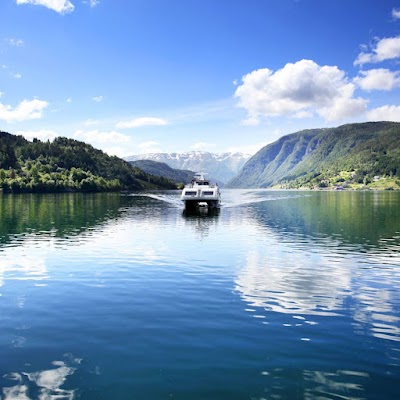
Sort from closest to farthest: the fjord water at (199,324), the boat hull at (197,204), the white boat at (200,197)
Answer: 1. the fjord water at (199,324)
2. the white boat at (200,197)
3. the boat hull at (197,204)

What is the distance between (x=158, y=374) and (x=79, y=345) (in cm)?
537

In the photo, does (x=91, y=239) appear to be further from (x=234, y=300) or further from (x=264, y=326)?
(x=264, y=326)

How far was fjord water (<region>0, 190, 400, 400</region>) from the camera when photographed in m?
16.5

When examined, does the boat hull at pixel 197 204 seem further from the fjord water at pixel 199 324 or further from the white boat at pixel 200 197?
the fjord water at pixel 199 324

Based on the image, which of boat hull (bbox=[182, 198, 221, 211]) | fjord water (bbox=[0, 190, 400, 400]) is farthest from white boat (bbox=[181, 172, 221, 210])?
fjord water (bbox=[0, 190, 400, 400])

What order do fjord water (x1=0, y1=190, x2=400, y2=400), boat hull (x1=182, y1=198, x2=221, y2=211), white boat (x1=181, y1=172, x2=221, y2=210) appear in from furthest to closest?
boat hull (x1=182, y1=198, x2=221, y2=211)
white boat (x1=181, y1=172, x2=221, y2=210)
fjord water (x1=0, y1=190, x2=400, y2=400)

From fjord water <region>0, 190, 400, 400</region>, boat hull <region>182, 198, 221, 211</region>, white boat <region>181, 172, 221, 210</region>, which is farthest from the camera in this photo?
boat hull <region>182, 198, 221, 211</region>

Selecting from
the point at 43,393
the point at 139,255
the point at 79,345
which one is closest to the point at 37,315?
the point at 79,345

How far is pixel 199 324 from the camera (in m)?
23.7

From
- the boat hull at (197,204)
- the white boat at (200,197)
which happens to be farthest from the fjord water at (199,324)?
the boat hull at (197,204)

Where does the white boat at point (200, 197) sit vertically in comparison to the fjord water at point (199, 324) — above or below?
above

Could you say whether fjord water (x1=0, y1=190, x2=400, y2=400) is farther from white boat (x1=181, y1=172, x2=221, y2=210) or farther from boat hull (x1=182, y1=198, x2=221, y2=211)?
boat hull (x1=182, y1=198, x2=221, y2=211)

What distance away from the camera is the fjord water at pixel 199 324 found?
16.5m

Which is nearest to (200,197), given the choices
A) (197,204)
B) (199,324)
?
(197,204)
